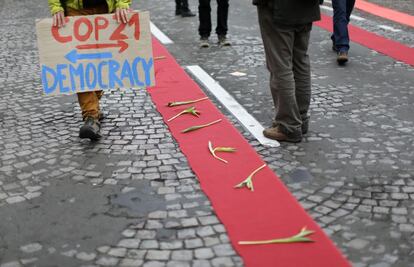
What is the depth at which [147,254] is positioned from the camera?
9.99 feet

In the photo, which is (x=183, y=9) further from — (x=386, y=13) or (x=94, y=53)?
(x=94, y=53)

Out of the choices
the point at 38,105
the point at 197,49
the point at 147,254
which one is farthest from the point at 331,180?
the point at 197,49

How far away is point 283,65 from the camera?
4.47 m

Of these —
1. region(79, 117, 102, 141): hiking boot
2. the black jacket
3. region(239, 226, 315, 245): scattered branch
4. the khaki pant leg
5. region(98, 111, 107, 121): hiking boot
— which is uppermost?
the black jacket

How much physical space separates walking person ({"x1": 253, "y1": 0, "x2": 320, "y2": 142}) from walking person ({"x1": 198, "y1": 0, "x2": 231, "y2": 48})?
11.4 feet

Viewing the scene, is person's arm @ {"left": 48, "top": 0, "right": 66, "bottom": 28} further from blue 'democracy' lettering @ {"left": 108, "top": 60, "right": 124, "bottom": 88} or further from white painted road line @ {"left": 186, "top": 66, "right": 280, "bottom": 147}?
white painted road line @ {"left": 186, "top": 66, "right": 280, "bottom": 147}

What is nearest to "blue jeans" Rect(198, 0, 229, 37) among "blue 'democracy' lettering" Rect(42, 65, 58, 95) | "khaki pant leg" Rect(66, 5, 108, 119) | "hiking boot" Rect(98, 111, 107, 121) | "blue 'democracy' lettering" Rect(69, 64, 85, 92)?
"hiking boot" Rect(98, 111, 107, 121)

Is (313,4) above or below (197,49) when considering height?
above

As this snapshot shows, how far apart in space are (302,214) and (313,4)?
182 cm

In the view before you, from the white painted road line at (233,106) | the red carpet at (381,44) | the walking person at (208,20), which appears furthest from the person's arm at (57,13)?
the red carpet at (381,44)

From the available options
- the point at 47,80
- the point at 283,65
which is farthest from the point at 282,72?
the point at 47,80

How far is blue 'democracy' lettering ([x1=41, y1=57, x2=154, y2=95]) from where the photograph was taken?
4.79 meters

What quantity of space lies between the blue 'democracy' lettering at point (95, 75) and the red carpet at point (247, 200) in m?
0.53

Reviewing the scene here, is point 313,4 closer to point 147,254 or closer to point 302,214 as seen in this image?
point 302,214
